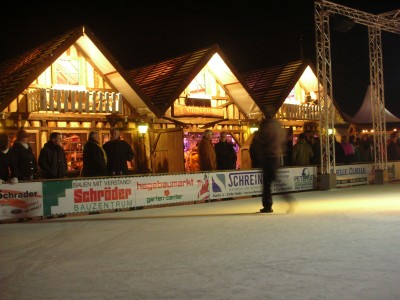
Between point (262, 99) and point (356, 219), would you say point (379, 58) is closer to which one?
point (262, 99)

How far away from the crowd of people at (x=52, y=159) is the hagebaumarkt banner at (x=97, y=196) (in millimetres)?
672

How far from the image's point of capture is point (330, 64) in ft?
57.3

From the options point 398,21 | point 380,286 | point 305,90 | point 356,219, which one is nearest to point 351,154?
point 398,21

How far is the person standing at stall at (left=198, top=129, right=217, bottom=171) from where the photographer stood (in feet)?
52.3

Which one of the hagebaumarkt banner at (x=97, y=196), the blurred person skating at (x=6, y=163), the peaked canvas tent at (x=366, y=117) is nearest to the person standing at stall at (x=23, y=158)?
the blurred person skating at (x=6, y=163)

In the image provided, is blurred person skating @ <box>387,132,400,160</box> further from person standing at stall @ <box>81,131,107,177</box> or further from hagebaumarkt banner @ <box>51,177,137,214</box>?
person standing at stall @ <box>81,131,107,177</box>

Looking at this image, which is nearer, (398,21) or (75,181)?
(75,181)

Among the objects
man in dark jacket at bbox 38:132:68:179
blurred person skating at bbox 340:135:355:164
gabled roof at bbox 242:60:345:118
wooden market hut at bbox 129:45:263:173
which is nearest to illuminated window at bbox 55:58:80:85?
wooden market hut at bbox 129:45:263:173

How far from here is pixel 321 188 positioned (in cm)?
1805

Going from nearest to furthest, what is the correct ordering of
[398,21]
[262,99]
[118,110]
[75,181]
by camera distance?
[75,181], [118,110], [398,21], [262,99]

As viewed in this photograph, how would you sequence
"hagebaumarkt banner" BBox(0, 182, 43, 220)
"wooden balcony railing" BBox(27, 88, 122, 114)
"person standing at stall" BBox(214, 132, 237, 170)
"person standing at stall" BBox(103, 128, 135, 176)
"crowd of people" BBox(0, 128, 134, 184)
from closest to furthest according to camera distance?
"hagebaumarkt banner" BBox(0, 182, 43, 220) < "crowd of people" BBox(0, 128, 134, 184) < "person standing at stall" BBox(103, 128, 135, 176) < "wooden balcony railing" BBox(27, 88, 122, 114) < "person standing at stall" BBox(214, 132, 237, 170)

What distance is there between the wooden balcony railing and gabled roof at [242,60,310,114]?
6.68 metres

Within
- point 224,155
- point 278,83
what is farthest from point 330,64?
point 278,83

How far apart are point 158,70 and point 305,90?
295 inches
